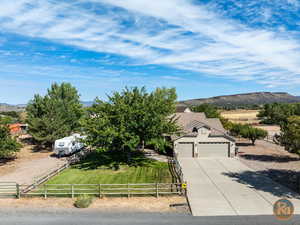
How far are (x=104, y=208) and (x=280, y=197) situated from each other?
40.1ft

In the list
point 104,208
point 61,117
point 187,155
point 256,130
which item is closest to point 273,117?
point 256,130

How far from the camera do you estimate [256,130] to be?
35.2 m

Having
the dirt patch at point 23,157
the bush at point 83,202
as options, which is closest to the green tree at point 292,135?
the bush at point 83,202

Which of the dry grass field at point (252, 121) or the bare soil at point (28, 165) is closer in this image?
the bare soil at point (28, 165)

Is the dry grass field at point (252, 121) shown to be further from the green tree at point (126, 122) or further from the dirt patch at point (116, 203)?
the dirt patch at point (116, 203)

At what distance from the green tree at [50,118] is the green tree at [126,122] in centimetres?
1016

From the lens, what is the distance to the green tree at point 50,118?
3516 centimetres

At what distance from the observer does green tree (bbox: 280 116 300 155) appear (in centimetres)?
1925

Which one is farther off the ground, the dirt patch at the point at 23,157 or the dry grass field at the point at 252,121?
the dry grass field at the point at 252,121

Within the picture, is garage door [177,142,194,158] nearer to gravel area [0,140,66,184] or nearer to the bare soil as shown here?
gravel area [0,140,66,184]

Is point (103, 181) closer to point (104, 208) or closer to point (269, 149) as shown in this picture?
point (104, 208)

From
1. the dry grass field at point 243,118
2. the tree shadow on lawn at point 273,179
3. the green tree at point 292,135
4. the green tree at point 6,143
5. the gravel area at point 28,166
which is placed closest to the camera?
the tree shadow on lawn at point 273,179

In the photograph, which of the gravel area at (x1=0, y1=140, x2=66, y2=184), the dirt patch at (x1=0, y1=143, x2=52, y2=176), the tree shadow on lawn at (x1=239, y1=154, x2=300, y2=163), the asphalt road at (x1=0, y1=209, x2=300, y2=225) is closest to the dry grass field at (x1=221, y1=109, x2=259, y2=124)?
the tree shadow on lawn at (x1=239, y1=154, x2=300, y2=163)

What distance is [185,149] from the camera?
30.0 m
